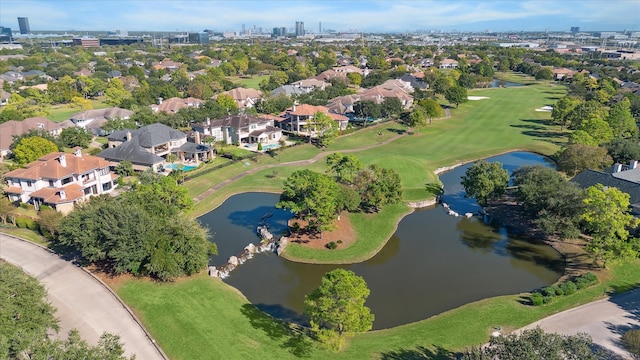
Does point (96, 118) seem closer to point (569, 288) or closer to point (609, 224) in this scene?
point (569, 288)

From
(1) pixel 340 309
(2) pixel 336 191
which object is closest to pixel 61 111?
(2) pixel 336 191

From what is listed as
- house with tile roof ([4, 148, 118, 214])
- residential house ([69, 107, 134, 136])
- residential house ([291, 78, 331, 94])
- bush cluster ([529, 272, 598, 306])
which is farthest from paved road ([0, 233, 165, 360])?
residential house ([291, 78, 331, 94])

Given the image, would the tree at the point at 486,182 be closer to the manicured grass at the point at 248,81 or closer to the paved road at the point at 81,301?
the paved road at the point at 81,301

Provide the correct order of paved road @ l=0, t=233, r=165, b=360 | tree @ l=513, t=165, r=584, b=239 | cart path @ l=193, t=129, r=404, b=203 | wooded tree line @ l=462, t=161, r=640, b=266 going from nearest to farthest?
paved road @ l=0, t=233, r=165, b=360 < wooded tree line @ l=462, t=161, r=640, b=266 < tree @ l=513, t=165, r=584, b=239 < cart path @ l=193, t=129, r=404, b=203

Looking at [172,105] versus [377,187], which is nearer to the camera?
[377,187]

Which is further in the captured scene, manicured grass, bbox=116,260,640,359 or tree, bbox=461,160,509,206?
tree, bbox=461,160,509,206

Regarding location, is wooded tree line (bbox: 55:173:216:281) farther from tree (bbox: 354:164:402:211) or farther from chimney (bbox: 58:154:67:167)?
tree (bbox: 354:164:402:211)
